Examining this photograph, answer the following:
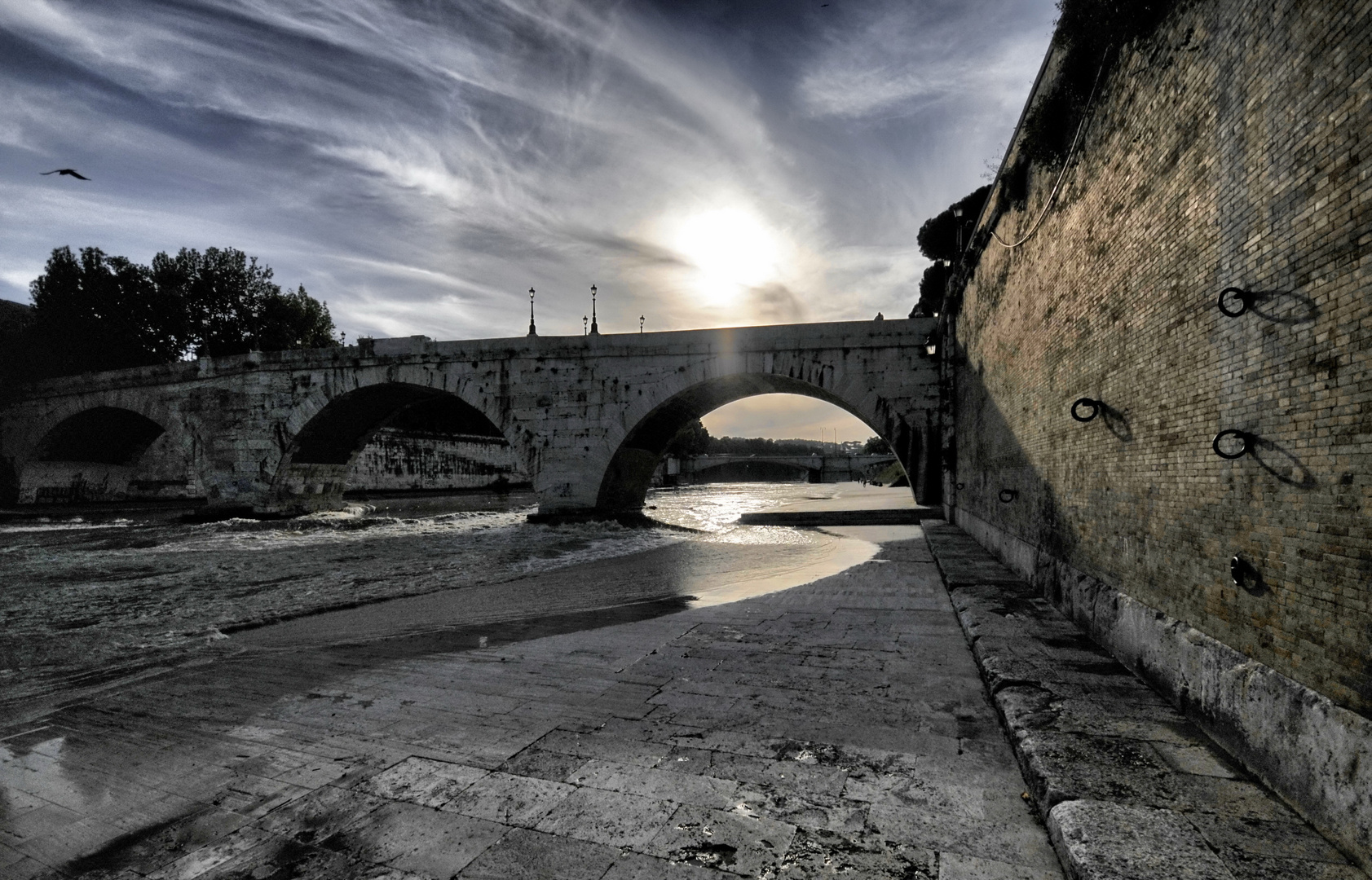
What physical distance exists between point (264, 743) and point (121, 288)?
4634 cm

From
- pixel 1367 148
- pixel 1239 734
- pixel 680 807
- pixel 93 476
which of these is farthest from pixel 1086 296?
pixel 93 476

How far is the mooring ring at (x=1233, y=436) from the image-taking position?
2.97 metres

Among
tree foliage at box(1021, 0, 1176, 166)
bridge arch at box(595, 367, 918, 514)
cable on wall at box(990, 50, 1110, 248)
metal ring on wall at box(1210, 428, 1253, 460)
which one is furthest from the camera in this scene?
bridge arch at box(595, 367, 918, 514)

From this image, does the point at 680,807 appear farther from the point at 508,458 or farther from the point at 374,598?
the point at 508,458

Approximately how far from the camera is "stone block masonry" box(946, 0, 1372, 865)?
233 centimetres

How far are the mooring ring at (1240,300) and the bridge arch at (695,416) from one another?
13.4 meters

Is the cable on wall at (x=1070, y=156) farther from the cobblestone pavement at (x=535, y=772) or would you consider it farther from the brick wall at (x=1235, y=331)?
the cobblestone pavement at (x=535, y=772)

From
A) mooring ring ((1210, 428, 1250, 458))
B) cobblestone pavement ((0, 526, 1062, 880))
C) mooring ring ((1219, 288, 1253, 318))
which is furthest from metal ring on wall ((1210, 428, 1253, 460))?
cobblestone pavement ((0, 526, 1062, 880))

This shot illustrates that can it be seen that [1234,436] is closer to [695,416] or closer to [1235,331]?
[1235,331]

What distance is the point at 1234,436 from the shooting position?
3053 mm

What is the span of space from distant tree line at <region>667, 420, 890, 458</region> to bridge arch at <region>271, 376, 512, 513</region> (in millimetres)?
35855

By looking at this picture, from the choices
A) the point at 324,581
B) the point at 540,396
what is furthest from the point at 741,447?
the point at 324,581

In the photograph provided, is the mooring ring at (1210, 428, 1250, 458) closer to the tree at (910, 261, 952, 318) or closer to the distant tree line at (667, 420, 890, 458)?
the tree at (910, 261, 952, 318)

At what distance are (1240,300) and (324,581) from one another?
1080 centimetres
